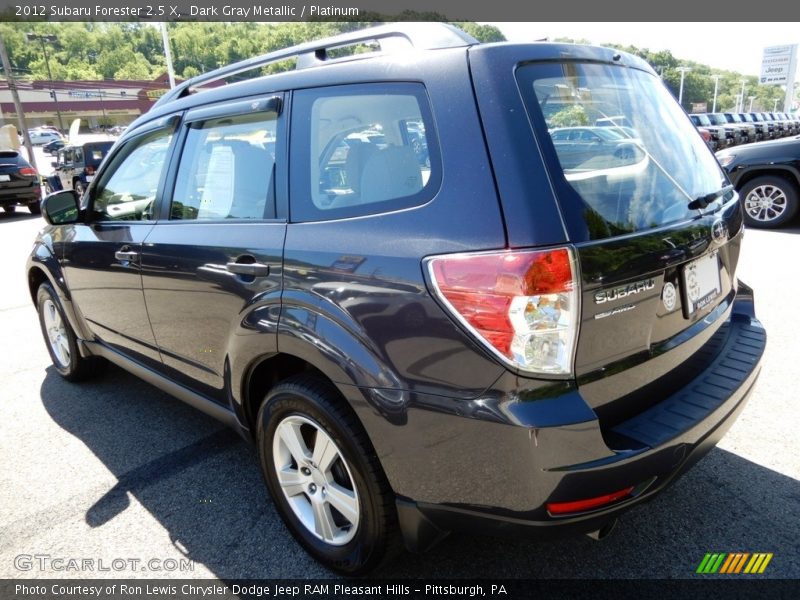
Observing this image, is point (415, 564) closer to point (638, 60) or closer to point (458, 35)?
point (458, 35)

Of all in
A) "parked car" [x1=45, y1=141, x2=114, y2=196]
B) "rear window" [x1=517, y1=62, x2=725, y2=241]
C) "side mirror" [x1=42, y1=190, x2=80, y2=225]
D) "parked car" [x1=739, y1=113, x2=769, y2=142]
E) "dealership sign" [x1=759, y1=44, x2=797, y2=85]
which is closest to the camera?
"rear window" [x1=517, y1=62, x2=725, y2=241]

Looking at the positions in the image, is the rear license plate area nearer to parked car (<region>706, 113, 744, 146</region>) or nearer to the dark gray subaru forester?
the dark gray subaru forester

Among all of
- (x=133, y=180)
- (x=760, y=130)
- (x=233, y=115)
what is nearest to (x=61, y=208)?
(x=133, y=180)

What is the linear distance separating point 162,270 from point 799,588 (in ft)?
9.40

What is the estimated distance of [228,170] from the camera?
2.53 meters

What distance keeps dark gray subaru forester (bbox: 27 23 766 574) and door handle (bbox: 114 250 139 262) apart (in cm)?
41

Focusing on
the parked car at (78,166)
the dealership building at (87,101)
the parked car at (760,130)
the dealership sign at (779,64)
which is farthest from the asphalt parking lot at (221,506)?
the dealership building at (87,101)

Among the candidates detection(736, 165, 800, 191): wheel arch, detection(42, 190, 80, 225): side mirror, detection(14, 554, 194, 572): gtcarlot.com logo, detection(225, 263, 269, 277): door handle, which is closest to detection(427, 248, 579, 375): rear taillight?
detection(225, 263, 269, 277): door handle

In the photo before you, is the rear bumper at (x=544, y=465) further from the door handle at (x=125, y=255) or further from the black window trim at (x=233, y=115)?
the door handle at (x=125, y=255)

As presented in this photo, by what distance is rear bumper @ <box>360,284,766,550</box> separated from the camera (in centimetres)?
156

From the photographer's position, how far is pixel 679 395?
1940mm

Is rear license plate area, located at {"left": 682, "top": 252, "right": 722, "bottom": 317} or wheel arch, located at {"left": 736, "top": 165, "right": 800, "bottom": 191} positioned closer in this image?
rear license plate area, located at {"left": 682, "top": 252, "right": 722, "bottom": 317}

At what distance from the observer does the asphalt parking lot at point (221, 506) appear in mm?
2236

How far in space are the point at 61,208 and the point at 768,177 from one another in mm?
8749
